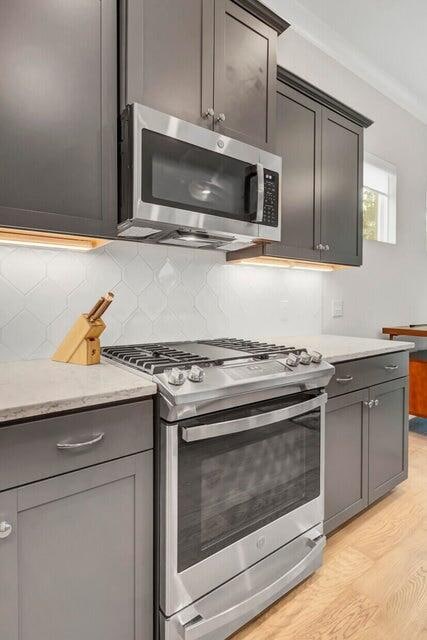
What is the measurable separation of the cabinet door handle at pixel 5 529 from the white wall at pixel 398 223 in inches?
90.8

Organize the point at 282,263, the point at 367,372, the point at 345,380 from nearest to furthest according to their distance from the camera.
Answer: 1. the point at 345,380
2. the point at 367,372
3. the point at 282,263

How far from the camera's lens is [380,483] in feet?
7.11

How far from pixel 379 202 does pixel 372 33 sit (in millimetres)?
1276

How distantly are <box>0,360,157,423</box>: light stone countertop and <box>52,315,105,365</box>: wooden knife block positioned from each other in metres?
0.04

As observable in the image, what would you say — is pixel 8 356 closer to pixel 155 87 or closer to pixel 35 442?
pixel 35 442

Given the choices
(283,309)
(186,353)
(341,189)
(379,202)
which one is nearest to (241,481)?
(186,353)

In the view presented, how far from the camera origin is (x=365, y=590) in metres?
1.62

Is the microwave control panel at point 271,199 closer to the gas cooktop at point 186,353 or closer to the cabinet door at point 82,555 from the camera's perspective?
the gas cooktop at point 186,353

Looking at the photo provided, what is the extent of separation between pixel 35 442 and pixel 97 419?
160 millimetres

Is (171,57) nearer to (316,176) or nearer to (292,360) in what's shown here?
(316,176)

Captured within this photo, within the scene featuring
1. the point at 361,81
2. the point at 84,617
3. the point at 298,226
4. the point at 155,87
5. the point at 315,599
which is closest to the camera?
the point at 84,617

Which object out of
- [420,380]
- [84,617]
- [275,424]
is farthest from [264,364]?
[420,380]

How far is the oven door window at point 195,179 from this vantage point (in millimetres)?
1385

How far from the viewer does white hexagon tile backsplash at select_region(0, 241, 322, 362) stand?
1548 millimetres
